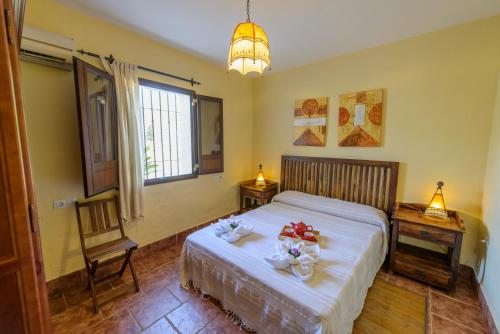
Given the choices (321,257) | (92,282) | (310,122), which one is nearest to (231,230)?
(321,257)

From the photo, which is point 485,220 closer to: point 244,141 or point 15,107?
point 244,141

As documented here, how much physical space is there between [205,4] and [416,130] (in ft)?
8.69

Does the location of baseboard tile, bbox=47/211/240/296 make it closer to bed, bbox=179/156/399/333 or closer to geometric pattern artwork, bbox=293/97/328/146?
bed, bbox=179/156/399/333

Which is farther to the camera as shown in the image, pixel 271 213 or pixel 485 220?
pixel 271 213

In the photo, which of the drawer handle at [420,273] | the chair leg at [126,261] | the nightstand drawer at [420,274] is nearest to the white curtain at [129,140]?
the chair leg at [126,261]

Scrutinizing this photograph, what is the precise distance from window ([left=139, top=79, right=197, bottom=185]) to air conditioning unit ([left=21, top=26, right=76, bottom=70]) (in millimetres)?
679

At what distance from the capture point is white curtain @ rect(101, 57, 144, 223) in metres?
2.23

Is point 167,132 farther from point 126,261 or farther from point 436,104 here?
point 436,104

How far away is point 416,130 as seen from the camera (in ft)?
8.07

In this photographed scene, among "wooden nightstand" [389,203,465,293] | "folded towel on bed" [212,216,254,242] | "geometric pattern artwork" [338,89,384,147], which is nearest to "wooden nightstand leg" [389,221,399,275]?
"wooden nightstand" [389,203,465,293]

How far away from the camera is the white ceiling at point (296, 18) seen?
1866 millimetres

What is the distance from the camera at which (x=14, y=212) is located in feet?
2.55

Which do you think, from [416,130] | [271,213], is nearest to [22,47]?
[271,213]

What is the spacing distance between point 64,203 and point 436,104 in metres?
4.05
